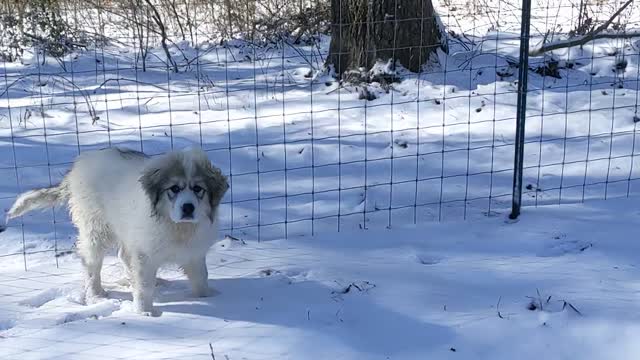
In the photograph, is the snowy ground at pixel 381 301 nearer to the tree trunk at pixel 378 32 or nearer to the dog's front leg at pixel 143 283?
the dog's front leg at pixel 143 283

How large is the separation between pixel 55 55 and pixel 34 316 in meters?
6.47

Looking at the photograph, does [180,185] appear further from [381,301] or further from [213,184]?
[381,301]

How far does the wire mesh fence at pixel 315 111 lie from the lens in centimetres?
663

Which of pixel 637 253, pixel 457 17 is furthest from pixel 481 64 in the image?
pixel 637 253

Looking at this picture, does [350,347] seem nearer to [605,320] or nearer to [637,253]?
[605,320]

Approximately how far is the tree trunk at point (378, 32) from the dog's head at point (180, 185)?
493cm

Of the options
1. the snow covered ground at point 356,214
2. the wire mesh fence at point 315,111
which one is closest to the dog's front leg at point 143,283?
the snow covered ground at point 356,214

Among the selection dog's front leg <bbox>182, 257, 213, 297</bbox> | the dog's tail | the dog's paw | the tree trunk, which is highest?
the tree trunk

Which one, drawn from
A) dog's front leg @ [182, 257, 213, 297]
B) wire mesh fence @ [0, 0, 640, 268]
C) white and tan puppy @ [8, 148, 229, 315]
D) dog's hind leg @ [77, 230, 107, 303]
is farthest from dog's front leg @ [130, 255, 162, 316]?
wire mesh fence @ [0, 0, 640, 268]

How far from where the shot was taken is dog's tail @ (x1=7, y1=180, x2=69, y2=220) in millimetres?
5191

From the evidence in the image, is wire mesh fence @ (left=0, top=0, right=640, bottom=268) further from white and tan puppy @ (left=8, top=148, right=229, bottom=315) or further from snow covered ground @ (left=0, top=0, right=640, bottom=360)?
white and tan puppy @ (left=8, top=148, right=229, bottom=315)

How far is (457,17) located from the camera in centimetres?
1252

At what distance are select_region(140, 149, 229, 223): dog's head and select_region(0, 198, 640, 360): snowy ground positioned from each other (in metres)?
0.63

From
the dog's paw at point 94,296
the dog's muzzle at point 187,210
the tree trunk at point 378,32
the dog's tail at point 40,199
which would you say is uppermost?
the tree trunk at point 378,32
